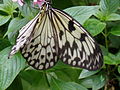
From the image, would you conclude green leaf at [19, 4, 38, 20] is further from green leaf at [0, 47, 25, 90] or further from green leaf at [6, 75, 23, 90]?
green leaf at [6, 75, 23, 90]

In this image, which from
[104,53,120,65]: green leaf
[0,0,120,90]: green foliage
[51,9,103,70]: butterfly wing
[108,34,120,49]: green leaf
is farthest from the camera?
[108,34,120,49]: green leaf

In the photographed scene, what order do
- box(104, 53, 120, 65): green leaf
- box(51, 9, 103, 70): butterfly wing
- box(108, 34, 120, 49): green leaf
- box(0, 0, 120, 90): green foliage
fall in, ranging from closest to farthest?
1. box(51, 9, 103, 70): butterfly wing
2. box(0, 0, 120, 90): green foliage
3. box(104, 53, 120, 65): green leaf
4. box(108, 34, 120, 49): green leaf

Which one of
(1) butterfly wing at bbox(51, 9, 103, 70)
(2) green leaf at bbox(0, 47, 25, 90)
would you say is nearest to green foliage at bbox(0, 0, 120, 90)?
(2) green leaf at bbox(0, 47, 25, 90)

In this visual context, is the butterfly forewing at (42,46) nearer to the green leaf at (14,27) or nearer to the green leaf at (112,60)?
the green leaf at (14,27)

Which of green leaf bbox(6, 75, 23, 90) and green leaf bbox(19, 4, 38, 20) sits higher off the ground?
green leaf bbox(19, 4, 38, 20)

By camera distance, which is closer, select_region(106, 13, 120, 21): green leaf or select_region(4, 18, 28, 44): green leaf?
select_region(4, 18, 28, 44): green leaf

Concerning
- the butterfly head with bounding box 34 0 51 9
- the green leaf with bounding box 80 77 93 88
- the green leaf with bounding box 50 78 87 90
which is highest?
the butterfly head with bounding box 34 0 51 9

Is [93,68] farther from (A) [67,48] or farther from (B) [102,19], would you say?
(B) [102,19]
